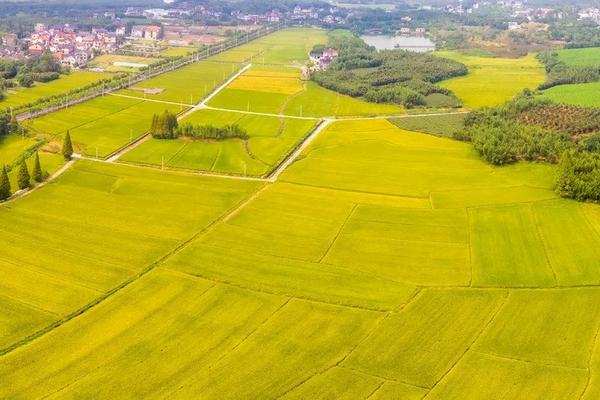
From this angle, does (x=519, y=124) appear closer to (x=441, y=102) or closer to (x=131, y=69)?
(x=441, y=102)

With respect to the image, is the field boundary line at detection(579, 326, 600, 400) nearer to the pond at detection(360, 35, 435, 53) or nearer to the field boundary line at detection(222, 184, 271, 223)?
the field boundary line at detection(222, 184, 271, 223)

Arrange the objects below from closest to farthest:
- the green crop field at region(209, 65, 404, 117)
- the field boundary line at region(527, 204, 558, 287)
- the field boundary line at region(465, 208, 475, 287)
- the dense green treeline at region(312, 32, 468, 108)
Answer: the field boundary line at region(527, 204, 558, 287) → the field boundary line at region(465, 208, 475, 287) → the green crop field at region(209, 65, 404, 117) → the dense green treeline at region(312, 32, 468, 108)

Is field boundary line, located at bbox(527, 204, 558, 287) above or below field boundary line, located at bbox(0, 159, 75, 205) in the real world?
below

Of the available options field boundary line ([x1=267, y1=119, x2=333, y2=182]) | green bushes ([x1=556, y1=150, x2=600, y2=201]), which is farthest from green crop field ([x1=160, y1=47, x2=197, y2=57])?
green bushes ([x1=556, y1=150, x2=600, y2=201])

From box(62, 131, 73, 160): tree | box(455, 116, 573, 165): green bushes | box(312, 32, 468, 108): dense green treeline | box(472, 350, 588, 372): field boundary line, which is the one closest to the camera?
box(472, 350, 588, 372): field boundary line

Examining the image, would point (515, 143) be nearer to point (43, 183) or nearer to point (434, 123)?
point (434, 123)

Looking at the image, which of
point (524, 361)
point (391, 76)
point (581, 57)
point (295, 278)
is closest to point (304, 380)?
point (295, 278)

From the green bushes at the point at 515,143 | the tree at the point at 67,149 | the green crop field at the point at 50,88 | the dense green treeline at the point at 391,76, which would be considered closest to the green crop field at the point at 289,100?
the dense green treeline at the point at 391,76

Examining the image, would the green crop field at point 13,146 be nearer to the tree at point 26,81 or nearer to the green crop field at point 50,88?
the green crop field at point 50,88
